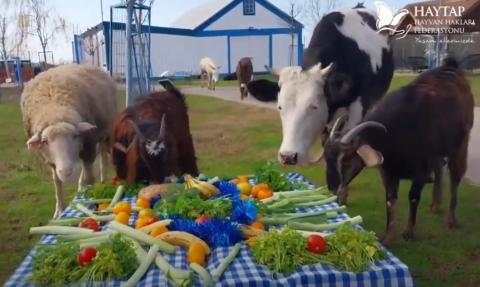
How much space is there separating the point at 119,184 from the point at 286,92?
5.93 feet

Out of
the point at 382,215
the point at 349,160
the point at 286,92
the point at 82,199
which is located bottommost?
the point at 382,215

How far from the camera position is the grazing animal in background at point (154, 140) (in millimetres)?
4734

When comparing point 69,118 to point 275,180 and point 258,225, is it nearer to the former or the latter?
point 275,180

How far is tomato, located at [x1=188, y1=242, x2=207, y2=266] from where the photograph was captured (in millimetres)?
3110

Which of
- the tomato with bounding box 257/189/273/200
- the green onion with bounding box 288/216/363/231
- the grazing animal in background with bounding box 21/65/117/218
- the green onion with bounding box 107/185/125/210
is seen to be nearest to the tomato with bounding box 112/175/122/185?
the green onion with bounding box 107/185/125/210

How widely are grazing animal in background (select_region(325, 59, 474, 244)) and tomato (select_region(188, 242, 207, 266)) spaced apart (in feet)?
6.03

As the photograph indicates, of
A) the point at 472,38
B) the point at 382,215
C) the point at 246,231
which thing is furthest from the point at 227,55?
the point at 246,231

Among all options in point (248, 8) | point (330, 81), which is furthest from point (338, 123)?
point (248, 8)

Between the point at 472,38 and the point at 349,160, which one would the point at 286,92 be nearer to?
the point at 349,160

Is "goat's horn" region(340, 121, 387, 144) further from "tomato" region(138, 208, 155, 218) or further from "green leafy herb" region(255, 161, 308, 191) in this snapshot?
"tomato" region(138, 208, 155, 218)

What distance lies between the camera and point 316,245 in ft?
10.3

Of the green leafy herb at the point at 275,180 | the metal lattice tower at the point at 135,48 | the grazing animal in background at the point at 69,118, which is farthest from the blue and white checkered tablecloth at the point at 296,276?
the metal lattice tower at the point at 135,48

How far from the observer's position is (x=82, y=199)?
4.60 meters

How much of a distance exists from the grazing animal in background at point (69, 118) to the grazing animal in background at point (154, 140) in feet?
1.85
